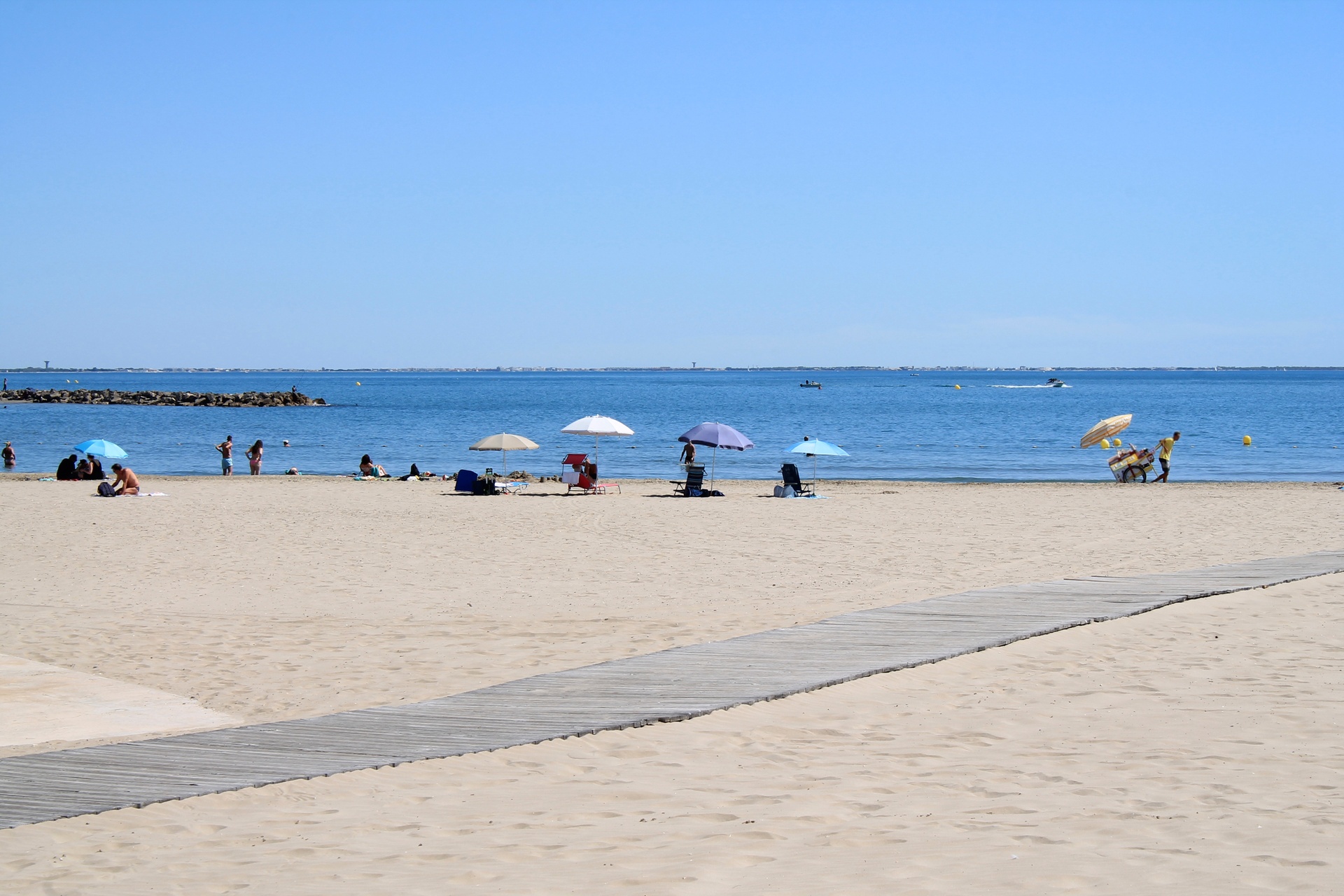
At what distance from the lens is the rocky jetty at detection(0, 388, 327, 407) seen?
105500 mm

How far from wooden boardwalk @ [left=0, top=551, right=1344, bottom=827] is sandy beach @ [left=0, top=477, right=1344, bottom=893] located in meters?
0.21

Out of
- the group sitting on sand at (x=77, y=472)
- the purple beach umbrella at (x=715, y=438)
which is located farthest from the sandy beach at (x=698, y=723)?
the group sitting on sand at (x=77, y=472)

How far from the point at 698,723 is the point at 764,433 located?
59.9 meters

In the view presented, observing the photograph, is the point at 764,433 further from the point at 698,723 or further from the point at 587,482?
the point at 698,723

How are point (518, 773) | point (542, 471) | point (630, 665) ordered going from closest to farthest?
1. point (518, 773)
2. point (630, 665)
3. point (542, 471)

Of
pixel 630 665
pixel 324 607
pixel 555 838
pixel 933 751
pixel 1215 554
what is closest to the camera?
pixel 555 838

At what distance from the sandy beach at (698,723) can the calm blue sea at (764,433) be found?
71.6 ft

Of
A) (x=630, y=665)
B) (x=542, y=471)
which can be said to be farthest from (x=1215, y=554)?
(x=542, y=471)

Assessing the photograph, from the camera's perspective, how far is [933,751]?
6.91 m

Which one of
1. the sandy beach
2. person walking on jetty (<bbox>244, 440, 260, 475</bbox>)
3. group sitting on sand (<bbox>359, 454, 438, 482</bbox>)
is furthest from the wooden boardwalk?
person walking on jetty (<bbox>244, 440, 260, 475</bbox>)

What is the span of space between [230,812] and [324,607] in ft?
22.4

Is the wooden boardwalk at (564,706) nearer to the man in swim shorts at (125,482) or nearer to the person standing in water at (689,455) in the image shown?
the person standing in water at (689,455)

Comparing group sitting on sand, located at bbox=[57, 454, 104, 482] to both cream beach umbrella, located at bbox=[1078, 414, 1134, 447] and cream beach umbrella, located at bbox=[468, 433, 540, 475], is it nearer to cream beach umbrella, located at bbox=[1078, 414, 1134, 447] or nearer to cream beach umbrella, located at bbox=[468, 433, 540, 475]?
cream beach umbrella, located at bbox=[468, 433, 540, 475]

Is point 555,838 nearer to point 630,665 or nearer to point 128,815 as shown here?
point 128,815
